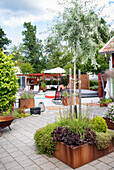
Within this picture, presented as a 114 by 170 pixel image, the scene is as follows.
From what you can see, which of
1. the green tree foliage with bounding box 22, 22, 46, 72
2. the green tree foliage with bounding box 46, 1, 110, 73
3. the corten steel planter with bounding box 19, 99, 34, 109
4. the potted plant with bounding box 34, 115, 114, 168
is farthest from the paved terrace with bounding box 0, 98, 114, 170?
the green tree foliage with bounding box 22, 22, 46, 72

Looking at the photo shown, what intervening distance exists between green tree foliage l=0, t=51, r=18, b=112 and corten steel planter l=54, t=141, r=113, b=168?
3.52 meters

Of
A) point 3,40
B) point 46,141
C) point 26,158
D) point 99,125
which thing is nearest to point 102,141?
point 99,125

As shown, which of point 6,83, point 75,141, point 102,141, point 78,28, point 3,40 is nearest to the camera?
point 75,141

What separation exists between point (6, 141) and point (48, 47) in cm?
2740

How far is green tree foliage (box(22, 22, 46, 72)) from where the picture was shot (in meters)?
27.1

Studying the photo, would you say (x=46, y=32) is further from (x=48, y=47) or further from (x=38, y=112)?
(x=48, y=47)

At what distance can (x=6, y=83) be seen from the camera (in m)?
6.02

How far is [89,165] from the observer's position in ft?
9.20

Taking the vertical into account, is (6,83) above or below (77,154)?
above

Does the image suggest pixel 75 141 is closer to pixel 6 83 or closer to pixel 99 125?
pixel 99 125

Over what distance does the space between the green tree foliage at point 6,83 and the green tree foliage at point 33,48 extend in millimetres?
20757

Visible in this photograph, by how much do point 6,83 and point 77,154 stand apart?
160 inches

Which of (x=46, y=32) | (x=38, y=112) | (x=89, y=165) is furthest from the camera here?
(x=46, y=32)

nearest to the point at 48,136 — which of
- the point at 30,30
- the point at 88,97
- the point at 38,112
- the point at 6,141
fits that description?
the point at 6,141
